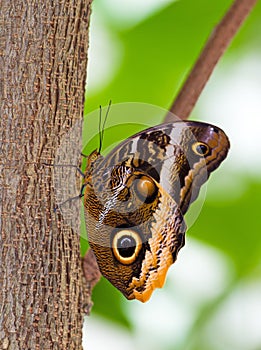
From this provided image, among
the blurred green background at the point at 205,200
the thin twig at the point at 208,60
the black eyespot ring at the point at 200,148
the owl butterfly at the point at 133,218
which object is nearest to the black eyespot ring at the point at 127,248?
the owl butterfly at the point at 133,218

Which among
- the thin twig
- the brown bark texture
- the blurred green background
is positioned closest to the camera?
the brown bark texture

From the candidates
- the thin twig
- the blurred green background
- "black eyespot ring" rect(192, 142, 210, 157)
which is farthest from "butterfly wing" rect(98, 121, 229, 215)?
the blurred green background

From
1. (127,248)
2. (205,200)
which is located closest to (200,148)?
(127,248)

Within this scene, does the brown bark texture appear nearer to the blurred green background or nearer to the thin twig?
the thin twig

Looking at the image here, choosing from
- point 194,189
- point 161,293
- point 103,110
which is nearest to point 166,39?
point 161,293

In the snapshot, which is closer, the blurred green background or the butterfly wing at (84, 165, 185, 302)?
the butterfly wing at (84, 165, 185, 302)

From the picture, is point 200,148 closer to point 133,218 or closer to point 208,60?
point 133,218
